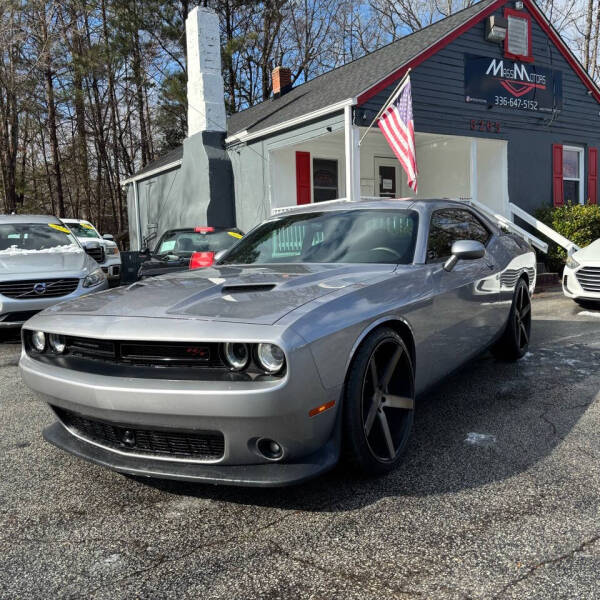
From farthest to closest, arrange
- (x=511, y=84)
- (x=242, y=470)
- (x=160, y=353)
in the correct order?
(x=511, y=84)
(x=160, y=353)
(x=242, y=470)

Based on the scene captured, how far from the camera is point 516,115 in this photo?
12.6 m

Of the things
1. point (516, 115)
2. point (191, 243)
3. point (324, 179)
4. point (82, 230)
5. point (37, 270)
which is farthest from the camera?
point (324, 179)

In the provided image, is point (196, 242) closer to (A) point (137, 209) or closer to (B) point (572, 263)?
(B) point (572, 263)

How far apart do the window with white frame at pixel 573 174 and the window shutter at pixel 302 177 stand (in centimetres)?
632

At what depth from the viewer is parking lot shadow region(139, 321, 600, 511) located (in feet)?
8.46

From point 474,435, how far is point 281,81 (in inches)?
558

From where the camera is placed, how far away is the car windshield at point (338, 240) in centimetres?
340

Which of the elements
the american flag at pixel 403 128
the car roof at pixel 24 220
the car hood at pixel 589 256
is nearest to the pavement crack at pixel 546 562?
the car hood at pixel 589 256

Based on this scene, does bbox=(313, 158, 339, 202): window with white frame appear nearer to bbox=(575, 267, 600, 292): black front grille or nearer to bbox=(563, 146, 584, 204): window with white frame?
bbox=(563, 146, 584, 204): window with white frame

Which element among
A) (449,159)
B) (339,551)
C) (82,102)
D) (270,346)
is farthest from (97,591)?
(82,102)

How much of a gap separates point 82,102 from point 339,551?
2497cm

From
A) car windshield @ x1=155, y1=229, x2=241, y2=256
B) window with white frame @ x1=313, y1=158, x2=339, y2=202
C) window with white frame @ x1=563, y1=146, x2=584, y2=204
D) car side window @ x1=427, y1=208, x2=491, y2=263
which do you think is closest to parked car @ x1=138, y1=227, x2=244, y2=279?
car windshield @ x1=155, y1=229, x2=241, y2=256

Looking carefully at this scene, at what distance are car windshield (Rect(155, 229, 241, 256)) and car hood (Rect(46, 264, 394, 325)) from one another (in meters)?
5.34

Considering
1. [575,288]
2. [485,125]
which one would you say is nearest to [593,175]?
[485,125]
